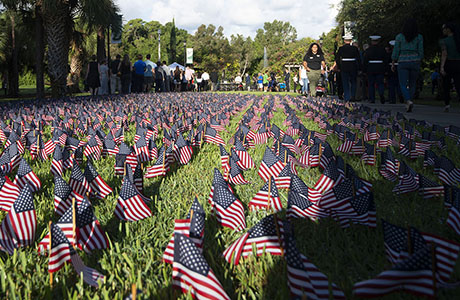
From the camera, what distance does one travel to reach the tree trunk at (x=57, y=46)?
698 inches

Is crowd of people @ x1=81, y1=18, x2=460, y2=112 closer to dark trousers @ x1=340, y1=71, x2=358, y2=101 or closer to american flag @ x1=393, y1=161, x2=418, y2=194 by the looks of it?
dark trousers @ x1=340, y1=71, x2=358, y2=101

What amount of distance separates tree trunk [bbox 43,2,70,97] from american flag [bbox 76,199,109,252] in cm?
1787

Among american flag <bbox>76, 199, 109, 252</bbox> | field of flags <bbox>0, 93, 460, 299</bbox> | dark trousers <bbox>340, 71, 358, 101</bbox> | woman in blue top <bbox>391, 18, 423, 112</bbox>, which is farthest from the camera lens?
dark trousers <bbox>340, 71, 358, 101</bbox>

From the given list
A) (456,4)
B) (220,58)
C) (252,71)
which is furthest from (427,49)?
(252,71)

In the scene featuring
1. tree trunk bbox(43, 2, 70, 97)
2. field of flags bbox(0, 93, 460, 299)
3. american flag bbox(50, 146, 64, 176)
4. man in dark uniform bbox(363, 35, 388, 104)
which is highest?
tree trunk bbox(43, 2, 70, 97)

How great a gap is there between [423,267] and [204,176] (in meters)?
2.05

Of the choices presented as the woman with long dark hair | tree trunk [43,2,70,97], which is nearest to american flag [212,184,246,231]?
the woman with long dark hair

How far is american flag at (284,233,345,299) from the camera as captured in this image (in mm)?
1298

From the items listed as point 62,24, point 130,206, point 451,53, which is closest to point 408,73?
point 451,53

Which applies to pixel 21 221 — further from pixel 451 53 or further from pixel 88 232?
pixel 451 53

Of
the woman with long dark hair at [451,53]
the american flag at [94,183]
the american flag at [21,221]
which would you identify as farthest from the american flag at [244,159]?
the woman with long dark hair at [451,53]

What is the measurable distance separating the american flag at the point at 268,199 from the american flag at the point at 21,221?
1101mm

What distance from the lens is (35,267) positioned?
1.73 meters

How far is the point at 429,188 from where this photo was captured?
7.97ft
